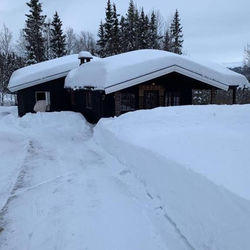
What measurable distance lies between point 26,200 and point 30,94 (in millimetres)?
15956

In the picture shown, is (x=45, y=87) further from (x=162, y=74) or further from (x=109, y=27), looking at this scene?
(x=109, y=27)

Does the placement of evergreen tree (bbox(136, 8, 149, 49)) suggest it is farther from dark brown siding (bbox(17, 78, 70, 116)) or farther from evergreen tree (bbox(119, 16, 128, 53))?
dark brown siding (bbox(17, 78, 70, 116))

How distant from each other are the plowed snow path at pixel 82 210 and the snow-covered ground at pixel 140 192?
0.05ft

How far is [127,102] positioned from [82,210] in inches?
422

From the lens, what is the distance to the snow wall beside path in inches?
127

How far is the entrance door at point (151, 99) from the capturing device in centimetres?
1573

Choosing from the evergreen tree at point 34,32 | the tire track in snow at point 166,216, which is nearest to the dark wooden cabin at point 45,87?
the evergreen tree at point 34,32

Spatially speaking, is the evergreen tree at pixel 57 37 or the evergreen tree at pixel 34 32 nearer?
the evergreen tree at pixel 34 32

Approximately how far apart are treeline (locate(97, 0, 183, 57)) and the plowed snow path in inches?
1187

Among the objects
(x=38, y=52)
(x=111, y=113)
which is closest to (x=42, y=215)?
(x=111, y=113)

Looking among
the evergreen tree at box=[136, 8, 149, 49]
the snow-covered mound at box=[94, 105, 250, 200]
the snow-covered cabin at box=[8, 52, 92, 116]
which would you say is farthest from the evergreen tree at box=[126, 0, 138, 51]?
the snow-covered mound at box=[94, 105, 250, 200]

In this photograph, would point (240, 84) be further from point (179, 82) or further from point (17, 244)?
point (17, 244)

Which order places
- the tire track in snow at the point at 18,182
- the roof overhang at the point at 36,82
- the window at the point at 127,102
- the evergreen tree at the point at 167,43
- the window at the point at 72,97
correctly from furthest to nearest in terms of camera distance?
the evergreen tree at the point at 167,43 → the window at the point at 72,97 → the roof overhang at the point at 36,82 → the window at the point at 127,102 → the tire track in snow at the point at 18,182

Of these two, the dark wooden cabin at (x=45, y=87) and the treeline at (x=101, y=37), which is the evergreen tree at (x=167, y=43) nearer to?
the treeline at (x=101, y=37)
